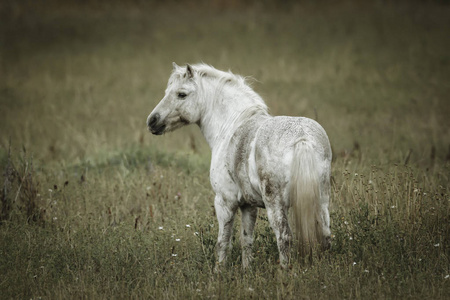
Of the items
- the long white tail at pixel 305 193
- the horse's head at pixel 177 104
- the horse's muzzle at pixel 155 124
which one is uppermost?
the horse's head at pixel 177 104

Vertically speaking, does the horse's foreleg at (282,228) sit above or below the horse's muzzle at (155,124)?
below

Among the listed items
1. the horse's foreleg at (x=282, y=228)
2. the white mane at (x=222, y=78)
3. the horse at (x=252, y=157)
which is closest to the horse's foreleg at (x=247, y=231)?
the horse at (x=252, y=157)

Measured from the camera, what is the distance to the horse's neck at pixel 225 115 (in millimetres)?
5332

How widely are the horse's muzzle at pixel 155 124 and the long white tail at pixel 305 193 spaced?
6.51 feet

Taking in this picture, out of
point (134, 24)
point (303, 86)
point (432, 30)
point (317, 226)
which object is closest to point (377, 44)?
point (432, 30)

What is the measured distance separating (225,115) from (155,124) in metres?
0.83

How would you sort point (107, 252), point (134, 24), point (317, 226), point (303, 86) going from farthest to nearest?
point (134, 24)
point (303, 86)
point (107, 252)
point (317, 226)

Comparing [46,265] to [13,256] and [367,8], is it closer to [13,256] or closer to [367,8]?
[13,256]

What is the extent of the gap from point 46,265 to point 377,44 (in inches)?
804

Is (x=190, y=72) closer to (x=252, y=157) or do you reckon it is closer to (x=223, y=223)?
(x=252, y=157)

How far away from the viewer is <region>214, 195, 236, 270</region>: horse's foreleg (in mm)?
5113

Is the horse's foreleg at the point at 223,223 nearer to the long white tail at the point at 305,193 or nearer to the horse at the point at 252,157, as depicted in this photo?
the horse at the point at 252,157

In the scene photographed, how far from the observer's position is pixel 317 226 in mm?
4285

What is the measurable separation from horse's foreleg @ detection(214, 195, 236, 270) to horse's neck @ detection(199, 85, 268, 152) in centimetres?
65
